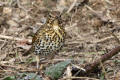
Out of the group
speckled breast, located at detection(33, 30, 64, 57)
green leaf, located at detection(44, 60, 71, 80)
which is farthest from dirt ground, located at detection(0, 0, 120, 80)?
green leaf, located at detection(44, 60, 71, 80)

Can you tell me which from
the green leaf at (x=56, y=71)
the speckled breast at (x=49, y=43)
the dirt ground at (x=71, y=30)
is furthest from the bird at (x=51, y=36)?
the green leaf at (x=56, y=71)

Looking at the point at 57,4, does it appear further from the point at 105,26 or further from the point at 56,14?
the point at 56,14

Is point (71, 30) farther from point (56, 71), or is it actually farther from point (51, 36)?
point (56, 71)

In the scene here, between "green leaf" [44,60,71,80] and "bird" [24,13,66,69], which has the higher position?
"bird" [24,13,66,69]

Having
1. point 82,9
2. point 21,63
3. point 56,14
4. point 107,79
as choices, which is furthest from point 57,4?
point 107,79

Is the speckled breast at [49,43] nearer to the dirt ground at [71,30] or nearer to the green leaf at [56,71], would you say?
the dirt ground at [71,30]

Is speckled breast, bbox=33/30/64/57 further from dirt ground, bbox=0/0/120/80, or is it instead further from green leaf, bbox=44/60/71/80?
green leaf, bbox=44/60/71/80

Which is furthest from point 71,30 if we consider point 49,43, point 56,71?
point 56,71

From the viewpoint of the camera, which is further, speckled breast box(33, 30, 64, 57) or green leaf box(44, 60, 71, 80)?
speckled breast box(33, 30, 64, 57)
